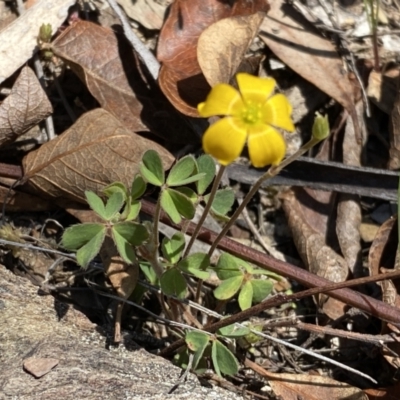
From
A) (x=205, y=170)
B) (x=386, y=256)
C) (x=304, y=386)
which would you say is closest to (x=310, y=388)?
(x=304, y=386)

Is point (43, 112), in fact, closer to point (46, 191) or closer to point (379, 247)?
point (46, 191)

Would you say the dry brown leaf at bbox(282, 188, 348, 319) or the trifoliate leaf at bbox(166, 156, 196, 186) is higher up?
the trifoliate leaf at bbox(166, 156, 196, 186)

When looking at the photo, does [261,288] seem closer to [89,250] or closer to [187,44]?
[89,250]

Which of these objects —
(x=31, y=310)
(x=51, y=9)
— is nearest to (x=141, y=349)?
(x=31, y=310)

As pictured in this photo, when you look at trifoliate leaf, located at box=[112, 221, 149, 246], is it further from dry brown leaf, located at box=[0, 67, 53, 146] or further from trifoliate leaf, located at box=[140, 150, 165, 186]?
dry brown leaf, located at box=[0, 67, 53, 146]

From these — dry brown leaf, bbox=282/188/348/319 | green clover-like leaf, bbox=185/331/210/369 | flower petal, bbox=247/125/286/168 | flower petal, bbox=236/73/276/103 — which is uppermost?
flower petal, bbox=236/73/276/103

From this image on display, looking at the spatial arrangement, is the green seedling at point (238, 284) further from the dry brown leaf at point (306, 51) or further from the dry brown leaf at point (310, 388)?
the dry brown leaf at point (306, 51)

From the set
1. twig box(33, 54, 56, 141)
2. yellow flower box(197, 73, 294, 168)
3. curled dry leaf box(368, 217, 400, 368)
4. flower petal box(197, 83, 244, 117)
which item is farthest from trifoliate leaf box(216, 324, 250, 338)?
twig box(33, 54, 56, 141)
